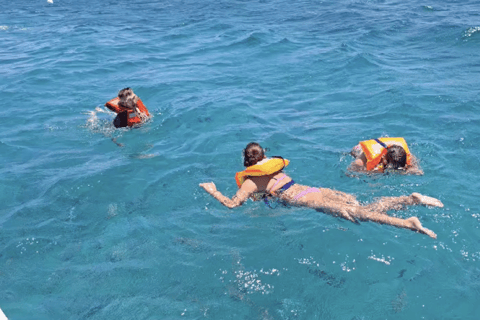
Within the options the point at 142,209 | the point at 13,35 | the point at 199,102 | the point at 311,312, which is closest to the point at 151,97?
the point at 199,102

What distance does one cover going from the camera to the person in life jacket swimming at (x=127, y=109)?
980 centimetres

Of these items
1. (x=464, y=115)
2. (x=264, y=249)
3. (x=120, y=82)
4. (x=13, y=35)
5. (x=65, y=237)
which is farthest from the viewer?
(x=13, y=35)

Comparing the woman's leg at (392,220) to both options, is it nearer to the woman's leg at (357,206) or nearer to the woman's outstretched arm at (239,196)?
the woman's leg at (357,206)

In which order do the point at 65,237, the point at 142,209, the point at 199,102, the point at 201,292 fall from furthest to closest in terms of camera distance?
the point at 199,102
the point at 142,209
the point at 65,237
the point at 201,292

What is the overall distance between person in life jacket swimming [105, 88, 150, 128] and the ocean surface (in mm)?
218

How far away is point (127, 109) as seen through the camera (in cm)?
991

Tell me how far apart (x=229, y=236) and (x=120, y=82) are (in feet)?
27.1

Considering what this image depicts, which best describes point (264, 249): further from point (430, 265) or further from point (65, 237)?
point (65, 237)

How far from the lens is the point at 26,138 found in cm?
1005

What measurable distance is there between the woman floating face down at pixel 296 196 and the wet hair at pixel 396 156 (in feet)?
3.04

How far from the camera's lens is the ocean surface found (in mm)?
5543

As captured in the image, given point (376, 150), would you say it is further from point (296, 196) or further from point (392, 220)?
point (392, 220)

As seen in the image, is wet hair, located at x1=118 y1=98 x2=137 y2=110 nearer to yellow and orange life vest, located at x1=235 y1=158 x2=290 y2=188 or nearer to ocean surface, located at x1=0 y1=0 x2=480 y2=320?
ocean surface, located at x1=0 y1=0 x2=480 y2=320

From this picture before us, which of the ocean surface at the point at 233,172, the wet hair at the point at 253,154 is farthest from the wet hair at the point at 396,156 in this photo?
the wet hair at the point at 253,154
